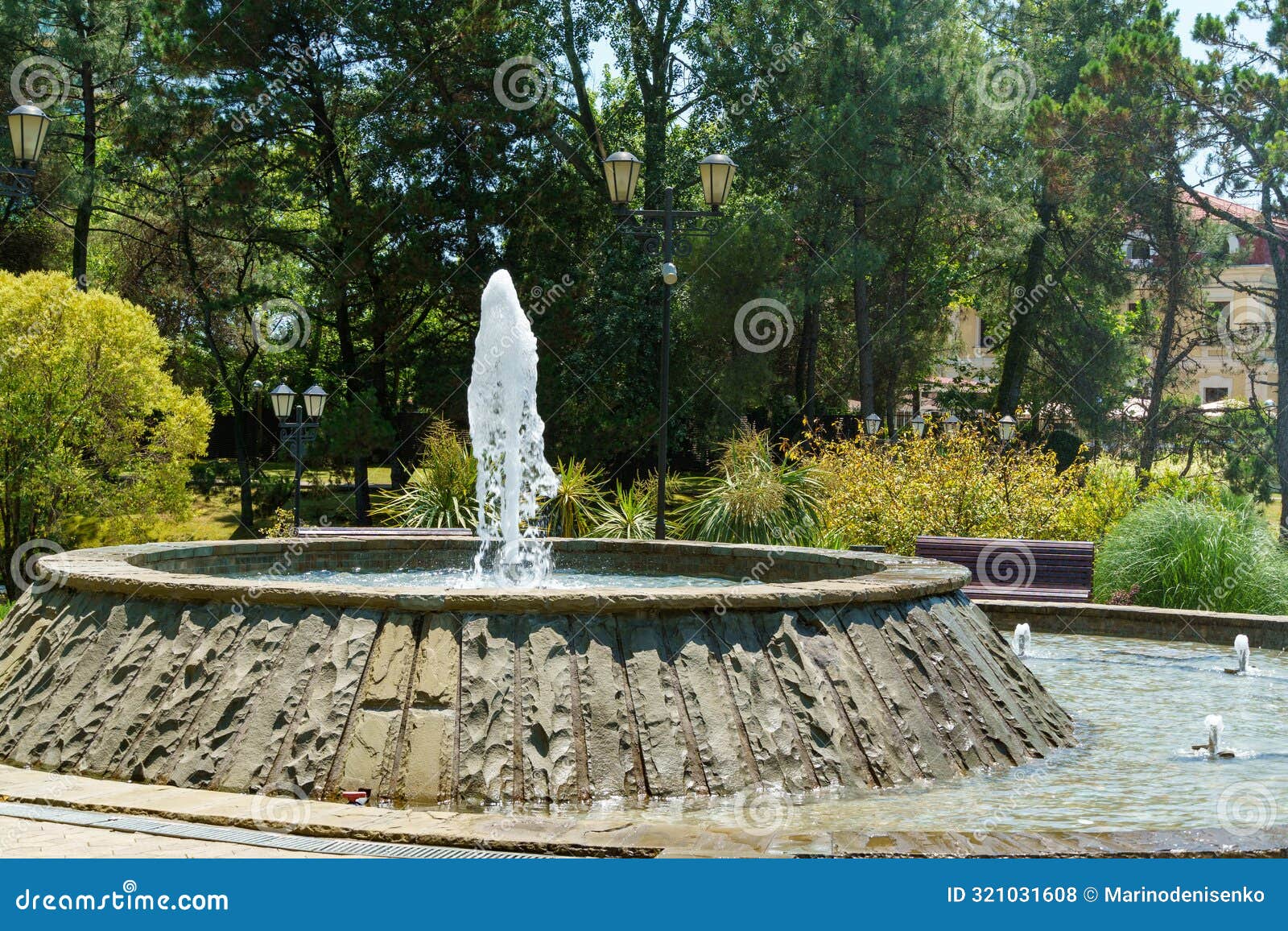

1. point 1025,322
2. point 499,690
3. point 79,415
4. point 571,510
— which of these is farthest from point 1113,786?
point 1025,322

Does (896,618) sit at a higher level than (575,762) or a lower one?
higher

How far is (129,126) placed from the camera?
2950 centimetres

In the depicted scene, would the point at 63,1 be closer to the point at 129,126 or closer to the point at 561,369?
the point at 129,126

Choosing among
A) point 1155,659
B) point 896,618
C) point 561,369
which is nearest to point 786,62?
point 561,369

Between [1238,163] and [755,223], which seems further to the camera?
[755,223]

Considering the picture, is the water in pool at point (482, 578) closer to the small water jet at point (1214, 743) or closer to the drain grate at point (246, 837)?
the small water jet at point (1214, 743)

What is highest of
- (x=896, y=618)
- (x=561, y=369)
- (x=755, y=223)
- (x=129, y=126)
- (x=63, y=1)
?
(x=63, y=1)

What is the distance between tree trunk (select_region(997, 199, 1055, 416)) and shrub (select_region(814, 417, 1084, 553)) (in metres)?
16.6

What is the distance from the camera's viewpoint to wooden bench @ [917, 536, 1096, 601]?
41.4 feet

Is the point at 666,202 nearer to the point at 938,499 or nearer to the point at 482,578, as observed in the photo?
the point at 482,578

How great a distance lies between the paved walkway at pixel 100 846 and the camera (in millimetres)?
4516

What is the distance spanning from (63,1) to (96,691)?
28490 millimetres

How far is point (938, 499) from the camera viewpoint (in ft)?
50.8

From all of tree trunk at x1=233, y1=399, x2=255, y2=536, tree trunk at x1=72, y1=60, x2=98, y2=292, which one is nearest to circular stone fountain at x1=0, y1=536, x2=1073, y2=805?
tree trunk at x1=233, y1=399, x2=255, y2=536
